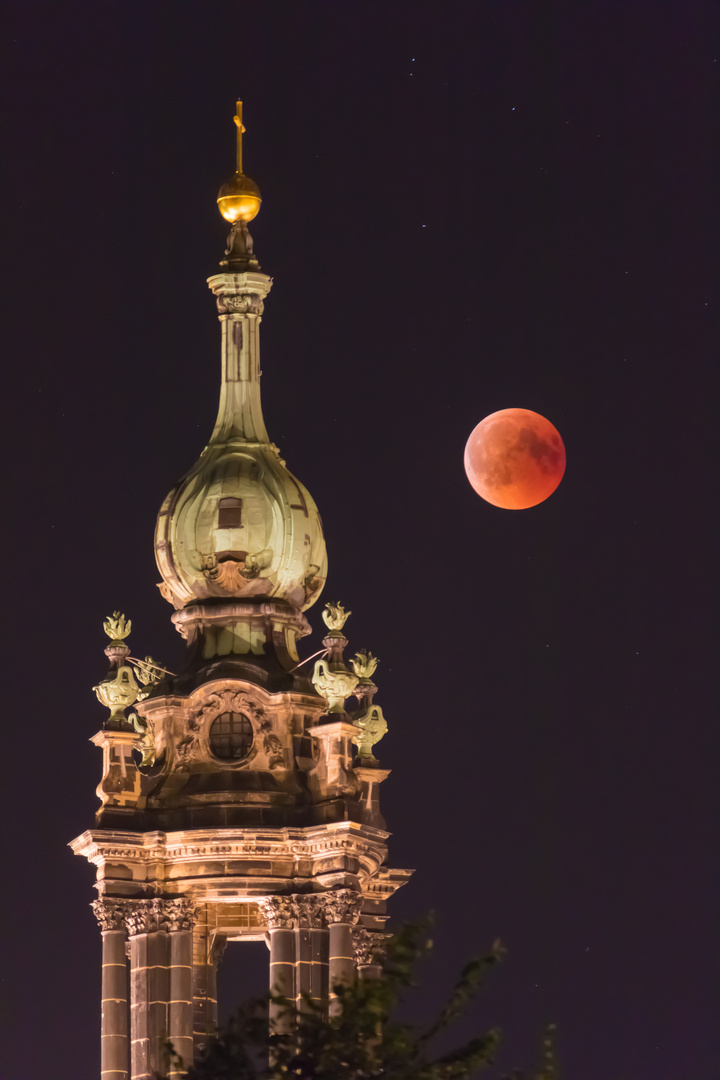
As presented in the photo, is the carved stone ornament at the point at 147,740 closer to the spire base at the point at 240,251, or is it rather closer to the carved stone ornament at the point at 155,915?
the carved stone ornament at the point at 155,915

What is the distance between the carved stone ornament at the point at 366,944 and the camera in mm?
127062

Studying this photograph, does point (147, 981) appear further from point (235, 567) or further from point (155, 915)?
point (235, 567)

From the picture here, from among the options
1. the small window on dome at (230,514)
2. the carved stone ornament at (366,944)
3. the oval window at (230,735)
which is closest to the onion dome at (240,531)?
the small window on dome at (230,514)

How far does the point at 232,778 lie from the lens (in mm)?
125188

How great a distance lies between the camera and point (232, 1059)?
96.1 m

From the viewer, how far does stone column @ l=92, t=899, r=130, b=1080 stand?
404 ft

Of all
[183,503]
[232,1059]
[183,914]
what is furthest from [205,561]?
[232,1059]

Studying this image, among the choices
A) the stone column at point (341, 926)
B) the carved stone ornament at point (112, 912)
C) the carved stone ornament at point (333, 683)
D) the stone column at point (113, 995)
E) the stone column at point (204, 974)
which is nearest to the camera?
the stone column at point (341, 926)

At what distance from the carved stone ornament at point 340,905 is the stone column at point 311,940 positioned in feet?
0.62

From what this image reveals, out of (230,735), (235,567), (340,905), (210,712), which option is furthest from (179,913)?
(235,567)

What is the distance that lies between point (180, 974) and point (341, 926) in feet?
14.1

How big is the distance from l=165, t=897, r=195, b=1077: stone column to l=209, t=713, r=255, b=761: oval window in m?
4.24

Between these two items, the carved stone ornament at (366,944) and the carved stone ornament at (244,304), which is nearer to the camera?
the carved stone ornament at (366,944)

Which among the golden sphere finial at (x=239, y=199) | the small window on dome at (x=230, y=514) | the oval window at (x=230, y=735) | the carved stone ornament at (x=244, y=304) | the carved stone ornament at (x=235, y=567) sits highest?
the golden sphere finial at (x=239, y=199)
